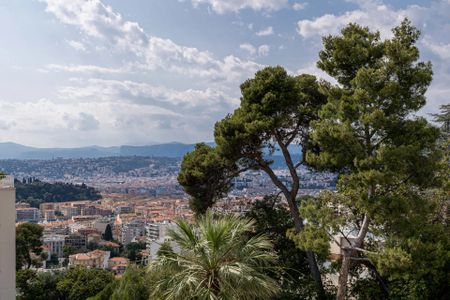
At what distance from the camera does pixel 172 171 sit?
117m

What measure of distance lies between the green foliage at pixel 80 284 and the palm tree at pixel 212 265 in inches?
519

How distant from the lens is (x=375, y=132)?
22.2 ft

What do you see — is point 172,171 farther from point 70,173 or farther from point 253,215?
point 253,215

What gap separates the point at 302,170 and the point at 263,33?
5.40 metres

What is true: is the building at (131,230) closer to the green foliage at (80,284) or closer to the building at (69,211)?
the building at (69,211)

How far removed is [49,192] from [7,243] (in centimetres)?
8855

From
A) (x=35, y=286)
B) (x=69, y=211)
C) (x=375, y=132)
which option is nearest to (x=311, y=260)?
(x=375, y=132)

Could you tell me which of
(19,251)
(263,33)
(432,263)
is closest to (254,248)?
(432,263)

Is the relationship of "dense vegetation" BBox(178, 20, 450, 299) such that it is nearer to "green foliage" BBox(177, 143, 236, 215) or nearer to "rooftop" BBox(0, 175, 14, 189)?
"green foliage" BBox(177, 143, 236, 215)

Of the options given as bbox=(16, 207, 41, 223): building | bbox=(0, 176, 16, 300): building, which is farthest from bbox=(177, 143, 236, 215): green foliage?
bbox=(16, 207, 41, 223): building

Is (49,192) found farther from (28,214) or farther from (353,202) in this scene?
(353,202)

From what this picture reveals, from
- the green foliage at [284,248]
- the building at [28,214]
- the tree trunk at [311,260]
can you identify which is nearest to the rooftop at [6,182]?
the green foliage at [284,248]

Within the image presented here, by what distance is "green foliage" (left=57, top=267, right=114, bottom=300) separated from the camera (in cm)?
1836

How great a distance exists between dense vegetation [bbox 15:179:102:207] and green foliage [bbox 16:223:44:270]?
183ft
